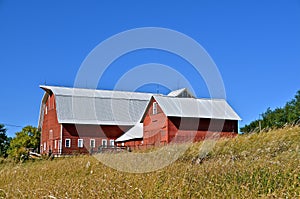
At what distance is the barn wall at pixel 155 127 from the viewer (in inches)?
1270

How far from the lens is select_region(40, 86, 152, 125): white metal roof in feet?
132

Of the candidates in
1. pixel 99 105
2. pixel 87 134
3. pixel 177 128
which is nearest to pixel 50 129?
pixel 87 134

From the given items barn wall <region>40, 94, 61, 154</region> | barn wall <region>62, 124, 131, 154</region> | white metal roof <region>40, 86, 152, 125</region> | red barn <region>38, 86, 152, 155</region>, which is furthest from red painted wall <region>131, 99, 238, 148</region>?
barn wall <region>40, 94, 61, 154</region>

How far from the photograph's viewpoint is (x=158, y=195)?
5309mm

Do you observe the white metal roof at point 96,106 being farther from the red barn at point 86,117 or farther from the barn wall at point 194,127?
the barn wall at point 194,127

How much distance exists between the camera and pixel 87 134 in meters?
40.5

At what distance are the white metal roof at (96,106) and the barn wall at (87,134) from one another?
56 centimetres

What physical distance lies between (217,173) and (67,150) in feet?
114

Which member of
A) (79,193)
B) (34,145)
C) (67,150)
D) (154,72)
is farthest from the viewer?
(34,145)

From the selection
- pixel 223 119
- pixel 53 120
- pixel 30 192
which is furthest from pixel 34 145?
pixel 30 192

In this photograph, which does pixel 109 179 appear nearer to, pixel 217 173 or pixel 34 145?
pixel 217 173

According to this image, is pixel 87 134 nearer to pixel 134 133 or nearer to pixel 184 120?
pixel 134 133

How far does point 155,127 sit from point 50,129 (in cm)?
1392

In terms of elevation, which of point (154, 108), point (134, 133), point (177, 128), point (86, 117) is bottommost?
point (177, 128)
